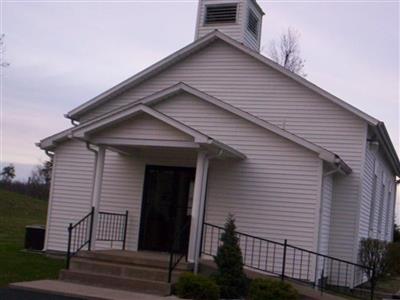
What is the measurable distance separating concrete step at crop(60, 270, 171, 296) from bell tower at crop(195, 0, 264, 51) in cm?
894

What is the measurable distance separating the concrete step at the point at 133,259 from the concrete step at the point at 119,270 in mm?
175

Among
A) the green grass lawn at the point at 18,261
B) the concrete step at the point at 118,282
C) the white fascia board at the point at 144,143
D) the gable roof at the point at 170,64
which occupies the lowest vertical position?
the green grass lawn at the point at 18,261

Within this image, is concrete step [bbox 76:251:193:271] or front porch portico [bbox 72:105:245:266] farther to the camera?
front porch portico [bbox 72:105:245:266]

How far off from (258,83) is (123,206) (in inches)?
191

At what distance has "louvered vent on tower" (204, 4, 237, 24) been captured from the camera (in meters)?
19.8

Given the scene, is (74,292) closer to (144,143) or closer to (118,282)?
(118,282)

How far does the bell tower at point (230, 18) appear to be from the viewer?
19484 mm

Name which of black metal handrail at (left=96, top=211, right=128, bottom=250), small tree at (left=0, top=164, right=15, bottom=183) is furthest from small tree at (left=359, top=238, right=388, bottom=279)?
small tree at (left=0, top=164, right=15, bottom=183)

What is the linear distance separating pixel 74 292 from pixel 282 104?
26.3 feet

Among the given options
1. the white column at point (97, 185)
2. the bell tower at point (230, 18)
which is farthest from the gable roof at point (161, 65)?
the white column at point (97, 185)

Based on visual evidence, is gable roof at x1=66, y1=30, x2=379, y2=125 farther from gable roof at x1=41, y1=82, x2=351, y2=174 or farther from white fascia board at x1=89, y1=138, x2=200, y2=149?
white fascia board at x1=89, y1=138, x2=200, y2=149

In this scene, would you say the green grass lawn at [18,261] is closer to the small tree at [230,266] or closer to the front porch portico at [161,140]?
the front porch portico at [161,140]

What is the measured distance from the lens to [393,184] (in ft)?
87.0

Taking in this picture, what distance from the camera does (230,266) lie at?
1266 cm
